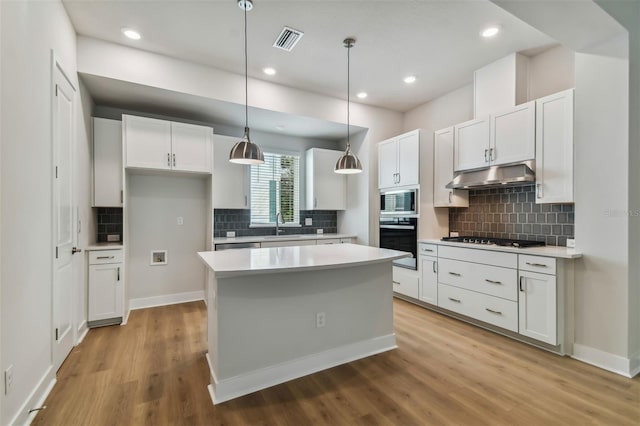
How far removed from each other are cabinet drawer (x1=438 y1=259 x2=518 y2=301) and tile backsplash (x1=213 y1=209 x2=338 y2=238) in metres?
2.32

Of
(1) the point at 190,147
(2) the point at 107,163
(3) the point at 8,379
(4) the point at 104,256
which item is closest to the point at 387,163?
(1) the point at 190,147

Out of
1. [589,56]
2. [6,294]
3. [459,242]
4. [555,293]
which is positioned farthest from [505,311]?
[6,294]

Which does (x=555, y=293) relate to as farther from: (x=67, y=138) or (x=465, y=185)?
(x=67, y=138)

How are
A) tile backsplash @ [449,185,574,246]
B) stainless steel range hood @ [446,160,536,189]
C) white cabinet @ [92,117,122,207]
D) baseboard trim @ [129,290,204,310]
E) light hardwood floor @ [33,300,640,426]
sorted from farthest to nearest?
1. baseboard trim @ [129,290,204,310]
2. white cabinet @ [92,117,122,207]
3. tile backsplash @ [449,185,574,246]
4. stainless steel range hood @ [446,160,536,189]
5. light hardwood floor @ [33,300,640,426]

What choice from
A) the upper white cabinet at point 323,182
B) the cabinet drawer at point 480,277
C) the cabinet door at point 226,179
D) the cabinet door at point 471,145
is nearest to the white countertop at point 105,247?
the cabinet door at point 226,179

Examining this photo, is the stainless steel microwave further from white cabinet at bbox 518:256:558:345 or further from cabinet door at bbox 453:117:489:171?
white cabinet at bbox 518:256:558:345

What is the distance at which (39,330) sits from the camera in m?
2.00

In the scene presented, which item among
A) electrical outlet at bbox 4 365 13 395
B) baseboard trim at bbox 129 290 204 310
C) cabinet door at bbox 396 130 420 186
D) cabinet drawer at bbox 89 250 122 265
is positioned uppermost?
cabinet door at bbox 396 130 420 186

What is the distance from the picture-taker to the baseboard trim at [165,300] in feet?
13.0

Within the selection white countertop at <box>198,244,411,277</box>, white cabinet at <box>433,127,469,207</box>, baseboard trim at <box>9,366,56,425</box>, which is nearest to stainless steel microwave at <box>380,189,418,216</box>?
white cabinet at <box>433,127,469,207</box>

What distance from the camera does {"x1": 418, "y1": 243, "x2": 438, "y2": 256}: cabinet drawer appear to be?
12.4ft

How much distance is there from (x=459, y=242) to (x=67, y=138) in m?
4.16

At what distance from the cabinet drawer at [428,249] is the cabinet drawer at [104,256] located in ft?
12.1

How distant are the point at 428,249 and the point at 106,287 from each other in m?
3.86
